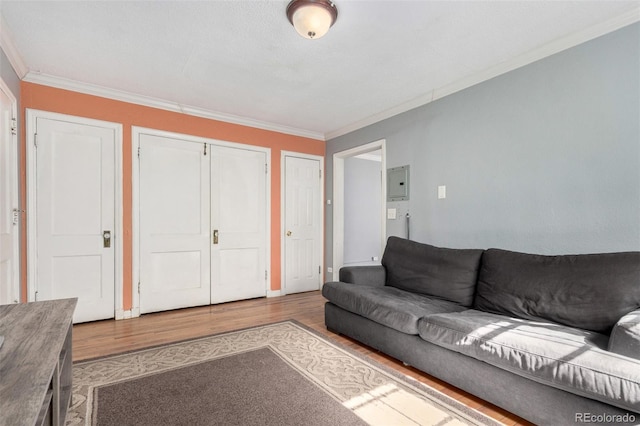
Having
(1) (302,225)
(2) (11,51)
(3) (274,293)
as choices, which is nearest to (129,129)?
(2) (11,51)

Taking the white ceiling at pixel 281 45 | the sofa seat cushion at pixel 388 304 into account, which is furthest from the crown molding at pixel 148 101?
the sofa seat cushion at pixel 388 304

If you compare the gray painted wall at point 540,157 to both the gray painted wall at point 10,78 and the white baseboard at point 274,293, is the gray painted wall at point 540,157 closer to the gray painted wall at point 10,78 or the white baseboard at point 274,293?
the white baseboard at point 274,293

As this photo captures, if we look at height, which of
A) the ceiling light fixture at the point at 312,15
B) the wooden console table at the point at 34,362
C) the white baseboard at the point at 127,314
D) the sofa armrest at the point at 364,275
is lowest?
the white baseboard at the point at 127,314

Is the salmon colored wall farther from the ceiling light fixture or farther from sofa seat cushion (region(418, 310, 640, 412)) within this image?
sofa seat cushion (region(418, 310, 640, 412))

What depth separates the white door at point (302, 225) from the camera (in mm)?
4680

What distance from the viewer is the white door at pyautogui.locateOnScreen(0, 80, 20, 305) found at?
98.0 inches

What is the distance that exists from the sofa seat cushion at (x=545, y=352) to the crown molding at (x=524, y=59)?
209 cm

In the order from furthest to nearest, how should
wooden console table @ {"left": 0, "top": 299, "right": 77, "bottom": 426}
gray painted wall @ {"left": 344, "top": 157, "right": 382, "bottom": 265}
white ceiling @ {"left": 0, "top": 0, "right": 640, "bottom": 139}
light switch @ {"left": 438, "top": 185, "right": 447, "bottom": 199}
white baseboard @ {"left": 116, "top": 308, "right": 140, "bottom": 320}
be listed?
1. gray painted wall @ {"left": 344, "top": 157, "right": 382, "bottom": 265}
2. white baseboard @ {"left": 116, "top": 308, "right": 140, "bottom": 320}
3. light switch @ {"left": 438, "top": 185, "right": 447, "bottom": 199}
4. white ceiling @ {"left": 0, "top": 0, "right": 640, "bottom": 139}
5. wooden console table @ {"left": 0, "top": 299, "right": 77, "bottom": 426}

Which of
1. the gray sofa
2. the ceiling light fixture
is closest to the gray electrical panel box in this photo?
the gray sofa

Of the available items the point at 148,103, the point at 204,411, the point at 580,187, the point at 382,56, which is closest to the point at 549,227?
the point at 580,187

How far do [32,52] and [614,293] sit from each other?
15.0ft

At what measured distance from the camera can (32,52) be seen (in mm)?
2582

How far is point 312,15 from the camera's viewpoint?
1.97m

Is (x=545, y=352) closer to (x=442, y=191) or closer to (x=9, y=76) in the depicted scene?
(x=442, y=191)
